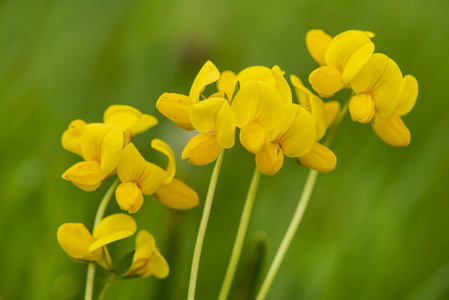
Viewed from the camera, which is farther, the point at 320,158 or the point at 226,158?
the point at 226,158

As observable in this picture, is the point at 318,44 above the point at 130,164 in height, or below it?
above

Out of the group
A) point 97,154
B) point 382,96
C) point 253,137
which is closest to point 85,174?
point 97,154

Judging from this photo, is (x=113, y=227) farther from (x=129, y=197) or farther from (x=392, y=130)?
(x=392, y=130)

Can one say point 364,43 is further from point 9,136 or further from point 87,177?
point 9,136

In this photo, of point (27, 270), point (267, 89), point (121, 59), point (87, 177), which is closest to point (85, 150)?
point (87, 177)

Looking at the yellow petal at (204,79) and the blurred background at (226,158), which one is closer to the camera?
the yellow petal at (204,79)

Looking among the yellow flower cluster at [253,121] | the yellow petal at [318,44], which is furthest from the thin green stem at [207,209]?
the yellow petal at [318,44]

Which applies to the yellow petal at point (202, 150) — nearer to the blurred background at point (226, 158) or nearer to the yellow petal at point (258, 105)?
the yellow petal at point (258, 105)
